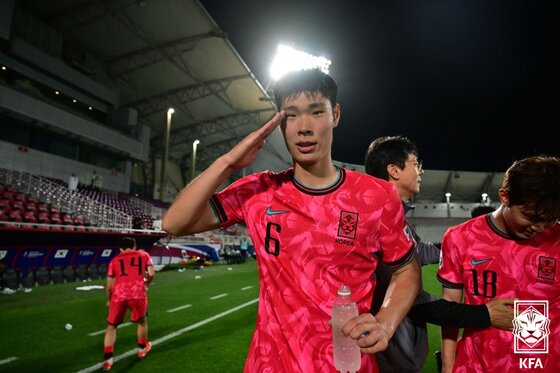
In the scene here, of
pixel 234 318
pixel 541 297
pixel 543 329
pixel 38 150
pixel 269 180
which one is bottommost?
pixel 234 318

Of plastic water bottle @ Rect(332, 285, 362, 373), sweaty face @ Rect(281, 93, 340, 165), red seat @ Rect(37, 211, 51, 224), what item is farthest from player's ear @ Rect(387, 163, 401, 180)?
red seat @ Rect(37, 211, 51, 224)

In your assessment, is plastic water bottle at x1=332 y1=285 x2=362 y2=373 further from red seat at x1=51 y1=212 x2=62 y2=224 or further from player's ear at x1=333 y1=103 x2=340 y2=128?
red seat at x1=51 y1=212 x2=62 y2=224

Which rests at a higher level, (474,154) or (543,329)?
(474,154)

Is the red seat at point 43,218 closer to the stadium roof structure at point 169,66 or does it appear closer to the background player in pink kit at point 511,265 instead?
the stadium roof structure at point 169,66

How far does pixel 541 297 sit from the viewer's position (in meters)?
2.24

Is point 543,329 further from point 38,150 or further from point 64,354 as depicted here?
point 38,150

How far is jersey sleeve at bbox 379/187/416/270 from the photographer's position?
1822 millimetres

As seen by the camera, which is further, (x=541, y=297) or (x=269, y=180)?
(x=541, y=297)

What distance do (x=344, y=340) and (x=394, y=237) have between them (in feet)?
1.76

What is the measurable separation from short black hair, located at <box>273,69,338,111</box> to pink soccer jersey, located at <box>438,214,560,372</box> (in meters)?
1.31

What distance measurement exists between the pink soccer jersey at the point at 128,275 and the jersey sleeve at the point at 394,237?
19.1 ft

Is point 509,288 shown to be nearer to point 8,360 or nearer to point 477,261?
point 477,261

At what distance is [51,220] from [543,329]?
17829mm

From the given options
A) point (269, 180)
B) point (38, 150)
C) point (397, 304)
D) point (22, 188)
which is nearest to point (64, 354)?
point (269, 180)
